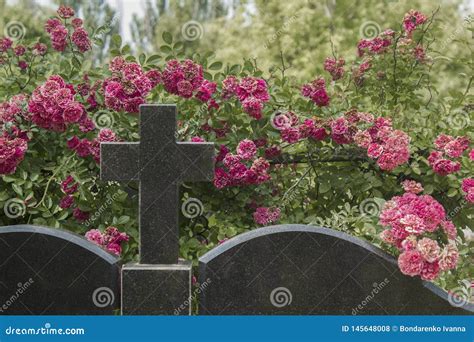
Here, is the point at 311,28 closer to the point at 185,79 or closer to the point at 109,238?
the point at 185,79

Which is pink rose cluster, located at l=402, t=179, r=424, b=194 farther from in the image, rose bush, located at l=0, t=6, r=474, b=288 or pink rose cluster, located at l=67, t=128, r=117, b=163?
pink rose cluster, located at l=67, t=128, r=117, b=163

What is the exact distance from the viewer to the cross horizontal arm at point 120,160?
3.05 m

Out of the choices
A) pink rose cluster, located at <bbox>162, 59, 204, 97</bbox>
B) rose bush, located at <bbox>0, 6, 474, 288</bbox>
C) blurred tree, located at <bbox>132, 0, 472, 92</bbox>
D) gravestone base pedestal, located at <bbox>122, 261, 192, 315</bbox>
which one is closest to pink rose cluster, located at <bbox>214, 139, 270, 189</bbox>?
rose bush, located at <bbox>0, 6, 474, 288</bbox>

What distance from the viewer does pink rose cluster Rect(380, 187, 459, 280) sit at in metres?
2.98

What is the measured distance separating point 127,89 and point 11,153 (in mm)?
659

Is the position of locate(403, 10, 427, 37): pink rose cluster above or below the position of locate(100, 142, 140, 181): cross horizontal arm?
above

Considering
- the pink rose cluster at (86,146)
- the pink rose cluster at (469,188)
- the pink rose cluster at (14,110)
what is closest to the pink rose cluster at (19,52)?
Answer: the pink rose cluster at (14,110)

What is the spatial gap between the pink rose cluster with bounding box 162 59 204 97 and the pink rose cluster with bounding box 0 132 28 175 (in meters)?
0.82

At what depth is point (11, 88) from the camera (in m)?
4.30

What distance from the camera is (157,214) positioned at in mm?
3016

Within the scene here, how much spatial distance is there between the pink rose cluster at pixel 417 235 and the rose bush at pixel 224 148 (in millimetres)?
283

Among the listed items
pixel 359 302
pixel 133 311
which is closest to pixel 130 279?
pixel 133 311

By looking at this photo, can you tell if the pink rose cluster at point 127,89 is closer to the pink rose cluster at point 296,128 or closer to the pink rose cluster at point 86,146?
the pink rose cluster at point 86,146

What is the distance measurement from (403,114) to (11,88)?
2364 mm
